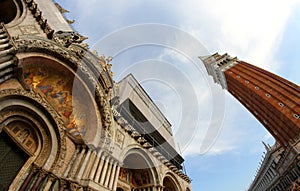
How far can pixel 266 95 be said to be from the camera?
1232 inches

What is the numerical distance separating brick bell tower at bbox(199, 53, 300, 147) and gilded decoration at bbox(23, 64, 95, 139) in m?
25.8

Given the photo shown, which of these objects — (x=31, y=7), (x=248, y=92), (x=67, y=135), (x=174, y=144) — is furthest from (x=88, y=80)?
(x=248, y=92)

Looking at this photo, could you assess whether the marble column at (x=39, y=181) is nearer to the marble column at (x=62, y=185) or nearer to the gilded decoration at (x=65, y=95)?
the marble column at (x=62, y=185)

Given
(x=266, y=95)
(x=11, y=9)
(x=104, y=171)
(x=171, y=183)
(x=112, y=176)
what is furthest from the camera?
(x=266, y=95)

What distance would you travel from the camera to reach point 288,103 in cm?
2772

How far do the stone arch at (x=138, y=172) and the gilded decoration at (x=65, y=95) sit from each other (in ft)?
16.1

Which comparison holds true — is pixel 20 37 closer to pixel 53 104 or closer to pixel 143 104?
pixel 53 104

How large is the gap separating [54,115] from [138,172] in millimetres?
8824

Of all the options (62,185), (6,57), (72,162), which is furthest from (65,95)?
(62,185)

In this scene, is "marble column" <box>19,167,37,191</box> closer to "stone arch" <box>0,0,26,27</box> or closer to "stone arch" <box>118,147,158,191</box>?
"stone arch" <box>118,147,158,191</box>

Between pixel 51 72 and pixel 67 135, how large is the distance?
3606 mm

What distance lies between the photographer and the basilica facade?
316 inches

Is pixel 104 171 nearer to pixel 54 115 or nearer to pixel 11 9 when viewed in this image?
pixel 54 115

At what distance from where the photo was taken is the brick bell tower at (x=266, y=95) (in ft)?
87.2
